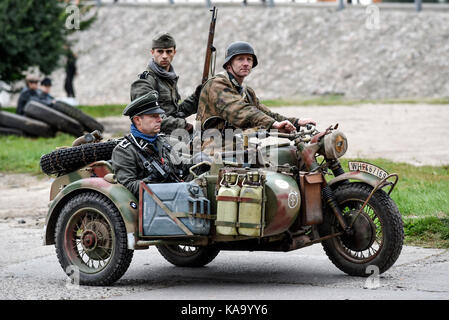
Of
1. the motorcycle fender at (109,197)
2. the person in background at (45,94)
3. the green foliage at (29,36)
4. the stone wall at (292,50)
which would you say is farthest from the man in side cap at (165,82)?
the stone wall at (292,50)

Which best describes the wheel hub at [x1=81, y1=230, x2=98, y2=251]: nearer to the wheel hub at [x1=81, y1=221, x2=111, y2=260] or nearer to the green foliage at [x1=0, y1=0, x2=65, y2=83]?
the wheel hub at [x1=81, y1=221, x2=111, y2=260]

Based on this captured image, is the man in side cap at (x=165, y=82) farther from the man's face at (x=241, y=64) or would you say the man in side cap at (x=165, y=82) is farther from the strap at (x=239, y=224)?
the strap at (x=239, y=224)

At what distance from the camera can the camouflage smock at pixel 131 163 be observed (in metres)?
8.09

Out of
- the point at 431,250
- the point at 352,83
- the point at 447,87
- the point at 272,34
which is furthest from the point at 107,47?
the point at 431,250

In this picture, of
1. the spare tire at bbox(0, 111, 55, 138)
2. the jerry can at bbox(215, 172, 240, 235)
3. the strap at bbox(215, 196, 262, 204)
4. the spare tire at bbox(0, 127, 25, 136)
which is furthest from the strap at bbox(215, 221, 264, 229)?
the spare tire at bbox(0, 127, 25, 136)

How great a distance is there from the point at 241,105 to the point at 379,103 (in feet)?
61.9

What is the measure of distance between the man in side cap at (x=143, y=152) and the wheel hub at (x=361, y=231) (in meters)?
1.56

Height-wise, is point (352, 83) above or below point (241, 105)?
above

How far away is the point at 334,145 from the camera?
26.8 ft

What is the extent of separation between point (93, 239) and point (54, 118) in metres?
14.3

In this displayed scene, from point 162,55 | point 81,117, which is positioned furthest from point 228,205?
point 81,117

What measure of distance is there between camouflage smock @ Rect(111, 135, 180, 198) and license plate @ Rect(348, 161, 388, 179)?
1.58m
